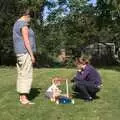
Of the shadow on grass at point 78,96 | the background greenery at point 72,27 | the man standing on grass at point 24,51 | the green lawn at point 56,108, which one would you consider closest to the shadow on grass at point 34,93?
the green lawn at point 56,108

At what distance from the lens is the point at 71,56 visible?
40500mm

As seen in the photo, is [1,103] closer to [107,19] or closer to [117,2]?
[117,2]

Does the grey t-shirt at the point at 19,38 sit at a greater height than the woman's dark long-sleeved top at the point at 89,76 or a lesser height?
greater

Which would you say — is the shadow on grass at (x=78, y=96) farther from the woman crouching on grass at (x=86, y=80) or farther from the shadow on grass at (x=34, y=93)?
the shadow on grass at (x=34, y=93)

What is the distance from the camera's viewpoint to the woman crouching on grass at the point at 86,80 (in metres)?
11.9

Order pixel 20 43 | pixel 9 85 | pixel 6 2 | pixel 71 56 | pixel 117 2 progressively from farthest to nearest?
pixel 71 56 → pixel 6 2 → pixel 117 2 → pixel 9 85 → pixel 20 43

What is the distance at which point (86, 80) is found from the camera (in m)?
12.0

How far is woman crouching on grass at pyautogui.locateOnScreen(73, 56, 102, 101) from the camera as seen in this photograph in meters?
11.9

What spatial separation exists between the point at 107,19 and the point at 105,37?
170cm

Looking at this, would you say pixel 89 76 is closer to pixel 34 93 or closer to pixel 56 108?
pixel 56 108

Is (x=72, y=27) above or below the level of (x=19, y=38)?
below

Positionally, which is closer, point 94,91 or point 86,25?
point 94,91

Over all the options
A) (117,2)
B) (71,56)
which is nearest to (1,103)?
(117,2)

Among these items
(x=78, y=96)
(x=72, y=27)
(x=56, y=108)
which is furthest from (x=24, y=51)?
(x=72, y=27)
